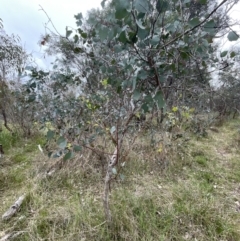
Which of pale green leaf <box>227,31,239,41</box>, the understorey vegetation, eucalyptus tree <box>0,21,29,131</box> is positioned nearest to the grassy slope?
the understorey vegetation

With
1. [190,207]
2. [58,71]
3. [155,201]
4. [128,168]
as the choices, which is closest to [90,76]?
[58,71]

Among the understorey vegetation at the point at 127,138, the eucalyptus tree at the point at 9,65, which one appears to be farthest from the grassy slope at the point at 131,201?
the eucalyptus tree at the point at 9,65

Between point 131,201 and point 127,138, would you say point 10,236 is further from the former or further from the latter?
point 127,138

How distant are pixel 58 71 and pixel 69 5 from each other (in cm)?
72

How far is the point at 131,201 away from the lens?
147 centimetres

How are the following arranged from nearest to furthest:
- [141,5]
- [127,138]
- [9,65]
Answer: [141,5], [127,138], [9,65]

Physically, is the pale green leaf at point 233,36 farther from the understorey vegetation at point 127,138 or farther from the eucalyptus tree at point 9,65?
the eucalyptus tree at point 9,65

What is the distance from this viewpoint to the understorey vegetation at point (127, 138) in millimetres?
646

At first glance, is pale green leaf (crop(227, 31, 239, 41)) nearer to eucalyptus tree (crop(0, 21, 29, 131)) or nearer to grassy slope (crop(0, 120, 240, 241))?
grassy slope (crop(0, 120, 240, 241))

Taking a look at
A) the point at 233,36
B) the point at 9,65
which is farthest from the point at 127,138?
the point at 9,65

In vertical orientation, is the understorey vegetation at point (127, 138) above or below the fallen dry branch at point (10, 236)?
above

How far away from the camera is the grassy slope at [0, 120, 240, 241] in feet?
4.14

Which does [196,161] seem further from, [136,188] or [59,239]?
[59,239]

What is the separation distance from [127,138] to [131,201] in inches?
41.2
